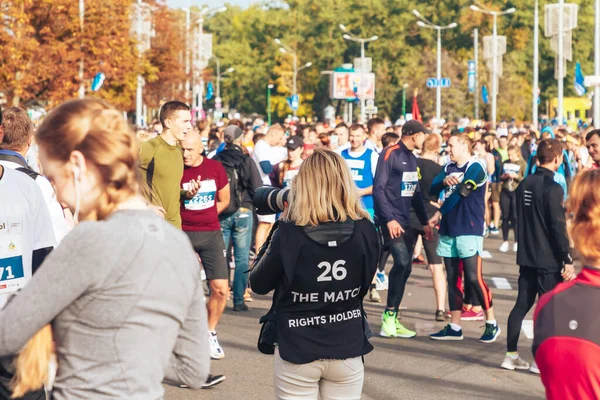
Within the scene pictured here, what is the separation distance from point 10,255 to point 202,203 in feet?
15.7

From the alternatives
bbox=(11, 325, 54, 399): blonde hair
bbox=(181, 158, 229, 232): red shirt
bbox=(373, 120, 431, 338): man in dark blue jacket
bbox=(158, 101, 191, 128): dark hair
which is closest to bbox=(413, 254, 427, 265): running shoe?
bbox=(373, 120, 431, 338): man in dark blue jacket

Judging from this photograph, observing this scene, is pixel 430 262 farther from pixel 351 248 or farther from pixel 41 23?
pixel 41 23

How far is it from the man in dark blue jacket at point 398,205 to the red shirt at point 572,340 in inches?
273

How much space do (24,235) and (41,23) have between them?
29.6 m

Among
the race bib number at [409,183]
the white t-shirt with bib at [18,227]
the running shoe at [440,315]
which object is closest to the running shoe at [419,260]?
the running shoe at [440,315]

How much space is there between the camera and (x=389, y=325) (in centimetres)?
1023

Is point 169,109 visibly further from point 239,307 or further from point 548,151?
point 239,307

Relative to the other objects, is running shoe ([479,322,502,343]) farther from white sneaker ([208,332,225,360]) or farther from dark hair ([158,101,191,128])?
dark hair ([158,101,191,128])

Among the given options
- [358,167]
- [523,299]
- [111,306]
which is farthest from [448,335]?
[111,306]

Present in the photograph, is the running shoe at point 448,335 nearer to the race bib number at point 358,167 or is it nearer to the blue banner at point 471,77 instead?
the race bib number at point 358,167

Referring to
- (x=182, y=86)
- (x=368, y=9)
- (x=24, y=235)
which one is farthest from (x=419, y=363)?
(x=368, y=9)

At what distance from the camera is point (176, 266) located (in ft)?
9.30

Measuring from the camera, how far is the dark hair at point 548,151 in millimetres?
8484

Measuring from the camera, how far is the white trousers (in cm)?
505
